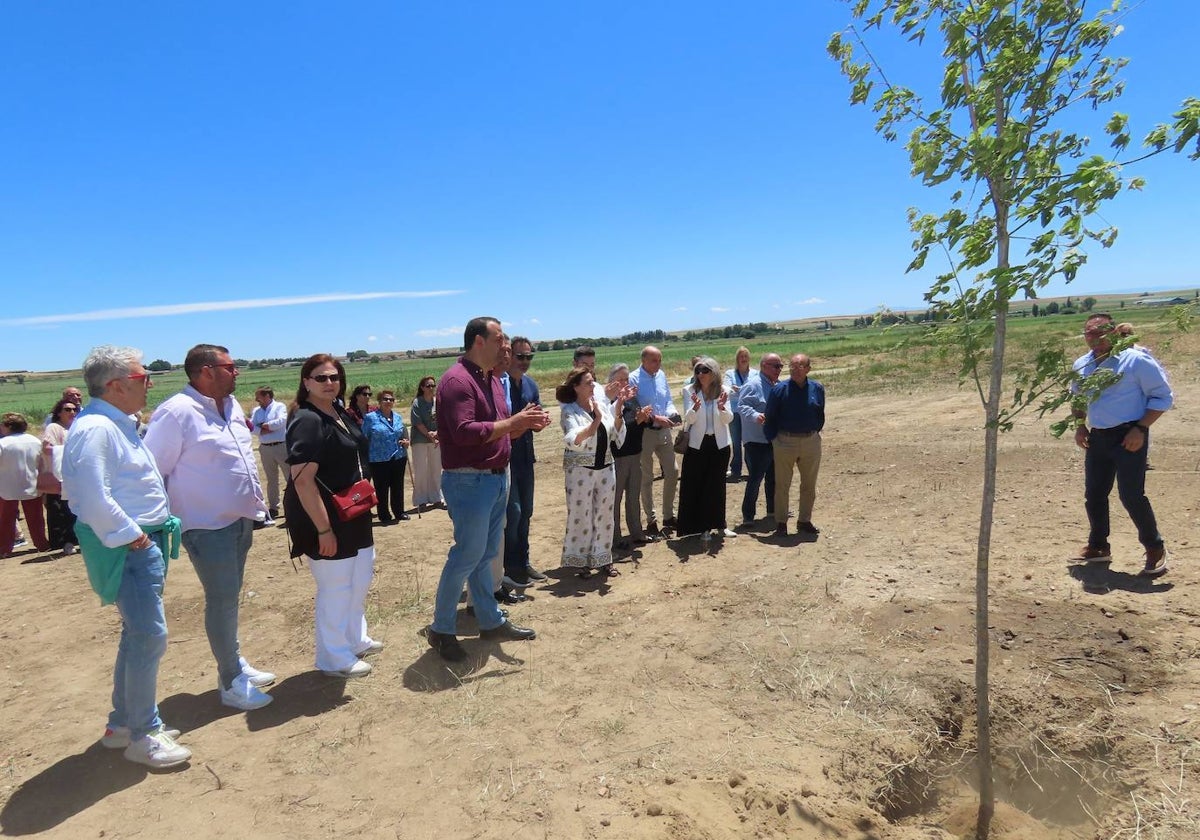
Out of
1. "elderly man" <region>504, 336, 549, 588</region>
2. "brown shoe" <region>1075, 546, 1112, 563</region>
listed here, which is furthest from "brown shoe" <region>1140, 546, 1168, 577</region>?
"elderly man" <region>504, 336, 549, 588</region>

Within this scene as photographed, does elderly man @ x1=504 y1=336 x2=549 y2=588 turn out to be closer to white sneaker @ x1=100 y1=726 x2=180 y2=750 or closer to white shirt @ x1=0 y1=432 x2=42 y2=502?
white sneaker @ x1=100 y1=726 x2=180 y2=750

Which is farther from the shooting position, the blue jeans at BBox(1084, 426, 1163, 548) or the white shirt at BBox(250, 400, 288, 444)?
the white shirt at BBox(250, 400, 288, 444)

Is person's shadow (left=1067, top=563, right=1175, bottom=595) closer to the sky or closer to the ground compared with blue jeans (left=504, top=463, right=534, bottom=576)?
closer to the ground

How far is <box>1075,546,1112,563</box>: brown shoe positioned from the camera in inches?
210

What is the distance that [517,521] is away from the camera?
561 cm

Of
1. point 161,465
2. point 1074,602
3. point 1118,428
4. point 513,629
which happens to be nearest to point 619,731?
point 513,629

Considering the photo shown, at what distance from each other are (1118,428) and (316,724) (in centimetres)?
575

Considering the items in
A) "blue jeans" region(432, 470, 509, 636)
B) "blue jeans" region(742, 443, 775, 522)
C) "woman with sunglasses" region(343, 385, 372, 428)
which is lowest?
"blue jeans" region(742, 443, 775, 522)

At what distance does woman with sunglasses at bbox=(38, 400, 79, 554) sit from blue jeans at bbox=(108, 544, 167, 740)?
5.56 m

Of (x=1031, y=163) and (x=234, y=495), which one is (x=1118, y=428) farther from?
(x=234, y=495)

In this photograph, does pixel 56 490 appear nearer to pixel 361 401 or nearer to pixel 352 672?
pixel 361 401

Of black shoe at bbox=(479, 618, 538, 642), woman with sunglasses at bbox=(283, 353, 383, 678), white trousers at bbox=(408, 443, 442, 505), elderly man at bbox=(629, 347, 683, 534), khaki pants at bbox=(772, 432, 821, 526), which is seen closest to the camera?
woman with sunglasses at bbox=(283, 353, 383, 678)

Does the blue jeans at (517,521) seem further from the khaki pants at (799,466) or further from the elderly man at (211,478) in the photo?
the khaki pants at (799,466)

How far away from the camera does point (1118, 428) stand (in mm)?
5074
